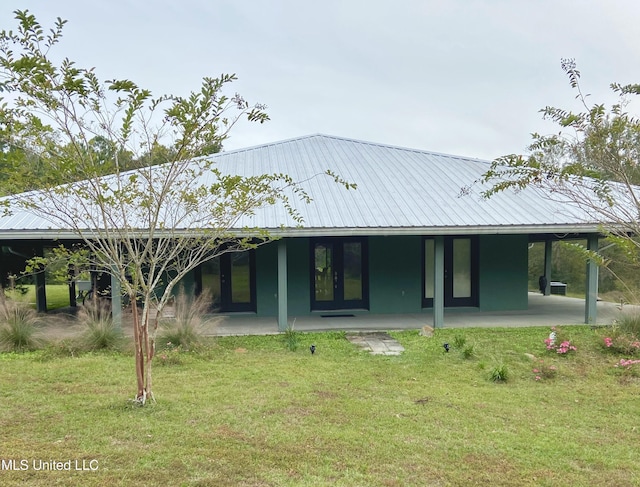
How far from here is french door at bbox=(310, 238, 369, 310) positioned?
11.6 m

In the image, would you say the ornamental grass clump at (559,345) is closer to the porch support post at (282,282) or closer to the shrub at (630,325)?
the shrub at (630,325)

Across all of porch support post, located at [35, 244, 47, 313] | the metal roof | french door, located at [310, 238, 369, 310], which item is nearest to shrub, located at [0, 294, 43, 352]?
the metal roof

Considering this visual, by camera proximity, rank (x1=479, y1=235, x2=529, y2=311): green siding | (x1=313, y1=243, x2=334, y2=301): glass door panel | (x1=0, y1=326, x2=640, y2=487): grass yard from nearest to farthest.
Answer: (x1=0, y1=326, x2=640, y2=487): grass yard, (x1=313, y1=243, x2=334, y2=301): glass door panel, (x1=479, y1=235, x2=529, y2=311): green siding

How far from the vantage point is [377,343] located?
8281 millimetres

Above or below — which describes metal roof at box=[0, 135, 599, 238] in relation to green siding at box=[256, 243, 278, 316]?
above

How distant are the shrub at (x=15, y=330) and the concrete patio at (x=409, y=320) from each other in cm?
310

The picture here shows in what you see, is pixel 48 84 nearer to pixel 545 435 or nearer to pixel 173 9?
pixel 545 435

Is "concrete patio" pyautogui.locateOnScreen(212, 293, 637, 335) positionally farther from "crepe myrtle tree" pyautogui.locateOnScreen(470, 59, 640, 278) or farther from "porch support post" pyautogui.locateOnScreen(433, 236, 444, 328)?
"crepe myrtle tree" pyautogui.locateOnScreen(470, 59, 640, 278)

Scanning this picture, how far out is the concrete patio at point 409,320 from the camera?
9656mm

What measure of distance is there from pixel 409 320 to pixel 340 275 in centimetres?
218

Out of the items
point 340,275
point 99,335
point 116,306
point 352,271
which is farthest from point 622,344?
point 116,306

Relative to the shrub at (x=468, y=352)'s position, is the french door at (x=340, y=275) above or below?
above

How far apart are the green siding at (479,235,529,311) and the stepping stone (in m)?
4.26

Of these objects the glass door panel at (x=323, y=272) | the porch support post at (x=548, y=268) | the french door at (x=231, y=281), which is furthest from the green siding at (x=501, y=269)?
the french door at (x=231, y=281)
